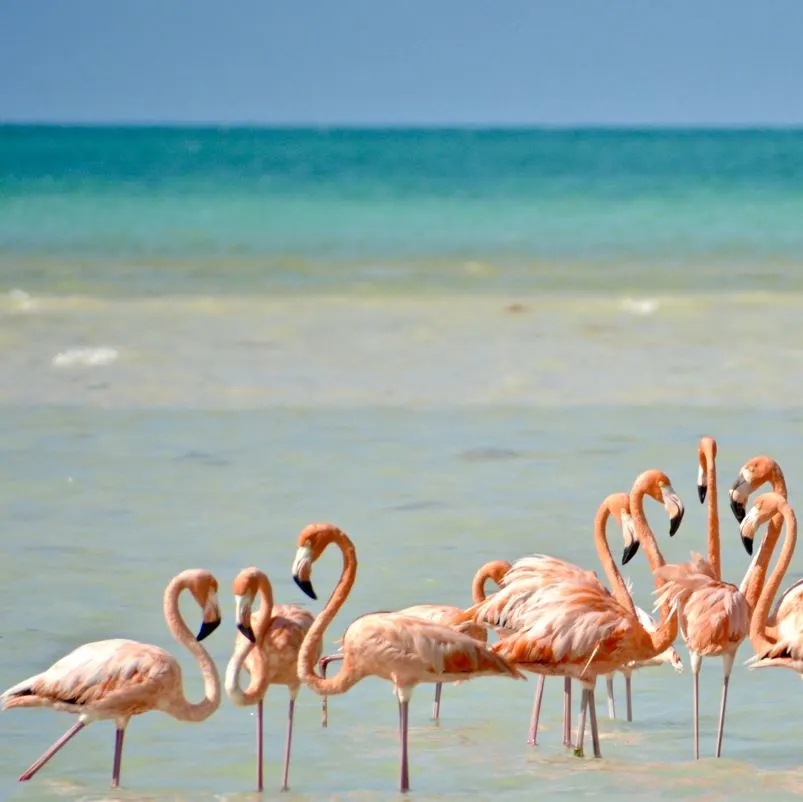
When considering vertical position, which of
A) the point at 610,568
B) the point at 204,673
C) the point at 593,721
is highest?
the point at 610,568

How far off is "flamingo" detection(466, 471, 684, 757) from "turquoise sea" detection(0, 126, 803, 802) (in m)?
0.31

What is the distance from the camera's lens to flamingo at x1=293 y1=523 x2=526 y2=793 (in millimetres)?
4797

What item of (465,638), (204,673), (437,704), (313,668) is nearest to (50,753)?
(204,673)

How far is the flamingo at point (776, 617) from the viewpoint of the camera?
16.7 ft

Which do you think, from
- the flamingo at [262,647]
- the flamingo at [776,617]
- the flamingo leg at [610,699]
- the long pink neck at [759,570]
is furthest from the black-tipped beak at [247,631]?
the long pink neck at [759,570]

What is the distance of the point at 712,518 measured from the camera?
556cm

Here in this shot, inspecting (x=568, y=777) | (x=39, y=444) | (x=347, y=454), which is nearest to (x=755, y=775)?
(x=568, y=777)

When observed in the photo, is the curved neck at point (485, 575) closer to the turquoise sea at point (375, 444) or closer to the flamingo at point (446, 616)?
the flamingo at point (446, 616)

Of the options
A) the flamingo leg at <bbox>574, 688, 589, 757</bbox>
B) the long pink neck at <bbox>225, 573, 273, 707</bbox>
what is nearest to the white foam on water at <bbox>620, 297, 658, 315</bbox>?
the flamingo leg at <bbox>574, 688, 589, 757</bbox>

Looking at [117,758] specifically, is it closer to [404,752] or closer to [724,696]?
[404,752]

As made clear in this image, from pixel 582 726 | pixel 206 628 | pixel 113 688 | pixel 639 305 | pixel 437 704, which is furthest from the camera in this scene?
pixel 639 305

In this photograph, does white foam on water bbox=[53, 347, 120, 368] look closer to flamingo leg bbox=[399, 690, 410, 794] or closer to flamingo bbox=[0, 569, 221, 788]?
flamingo bbox=[0, 569, 221, 788]

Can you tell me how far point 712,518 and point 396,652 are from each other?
1305mm

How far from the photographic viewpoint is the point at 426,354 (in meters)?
13.8
